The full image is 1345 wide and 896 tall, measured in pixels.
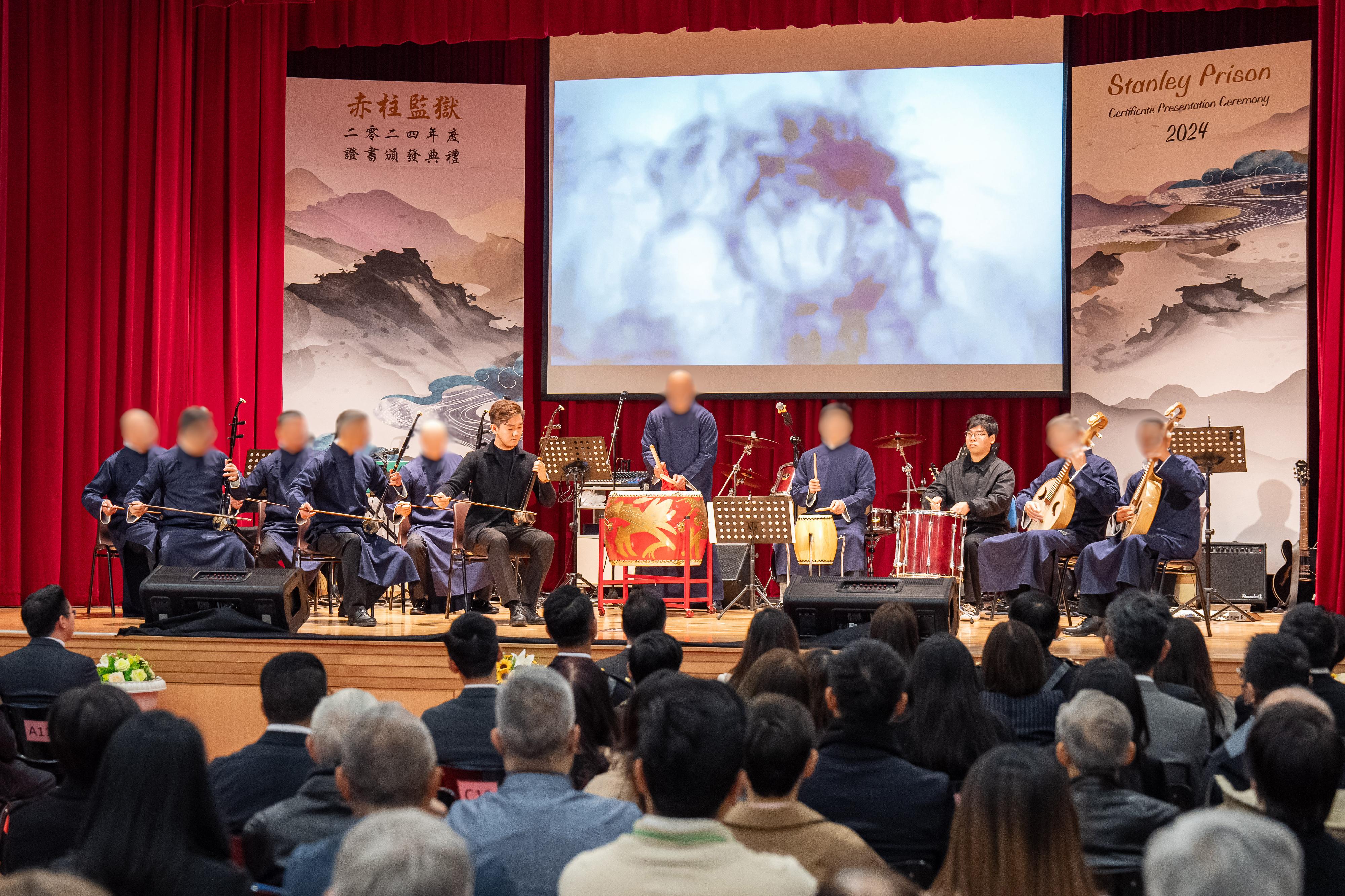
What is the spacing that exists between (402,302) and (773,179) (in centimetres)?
309

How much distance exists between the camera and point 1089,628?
671cm

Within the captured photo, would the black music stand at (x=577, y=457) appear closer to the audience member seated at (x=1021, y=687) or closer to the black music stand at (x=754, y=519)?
the black music stand at (x=754, y=519)

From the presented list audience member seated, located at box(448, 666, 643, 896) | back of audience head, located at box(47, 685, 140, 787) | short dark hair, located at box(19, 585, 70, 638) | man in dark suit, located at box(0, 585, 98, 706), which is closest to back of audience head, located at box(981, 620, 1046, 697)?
audience member seated, located at box(448, 666, 643, 896)

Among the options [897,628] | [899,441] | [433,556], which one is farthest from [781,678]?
[899,441]

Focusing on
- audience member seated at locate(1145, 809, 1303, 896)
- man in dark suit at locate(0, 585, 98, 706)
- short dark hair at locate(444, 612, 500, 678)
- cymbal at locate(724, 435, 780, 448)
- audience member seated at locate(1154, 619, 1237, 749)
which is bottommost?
man in dark suit at locate(0, 585, 98, 706)

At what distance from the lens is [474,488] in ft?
Result: 24.9

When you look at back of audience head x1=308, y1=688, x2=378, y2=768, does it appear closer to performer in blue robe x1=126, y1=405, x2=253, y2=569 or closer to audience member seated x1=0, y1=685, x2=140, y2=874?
audience member seated x1=0, y1=685, x2=140, y2=874

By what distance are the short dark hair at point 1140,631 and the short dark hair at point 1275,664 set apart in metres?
0.35

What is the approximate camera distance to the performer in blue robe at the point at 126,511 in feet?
23.7

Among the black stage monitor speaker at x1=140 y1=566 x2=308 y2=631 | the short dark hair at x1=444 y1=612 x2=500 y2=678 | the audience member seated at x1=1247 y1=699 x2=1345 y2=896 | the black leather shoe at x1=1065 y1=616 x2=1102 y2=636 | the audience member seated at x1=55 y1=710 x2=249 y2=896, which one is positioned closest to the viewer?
the audience member seated at x1=55 y1=710 x2=249 y2=896

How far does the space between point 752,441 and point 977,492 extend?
1.49m

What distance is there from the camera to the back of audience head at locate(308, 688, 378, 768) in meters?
2.60

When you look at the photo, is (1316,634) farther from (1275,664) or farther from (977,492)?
(977,492)

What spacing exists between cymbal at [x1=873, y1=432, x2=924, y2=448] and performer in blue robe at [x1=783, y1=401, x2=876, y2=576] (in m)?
0.14
